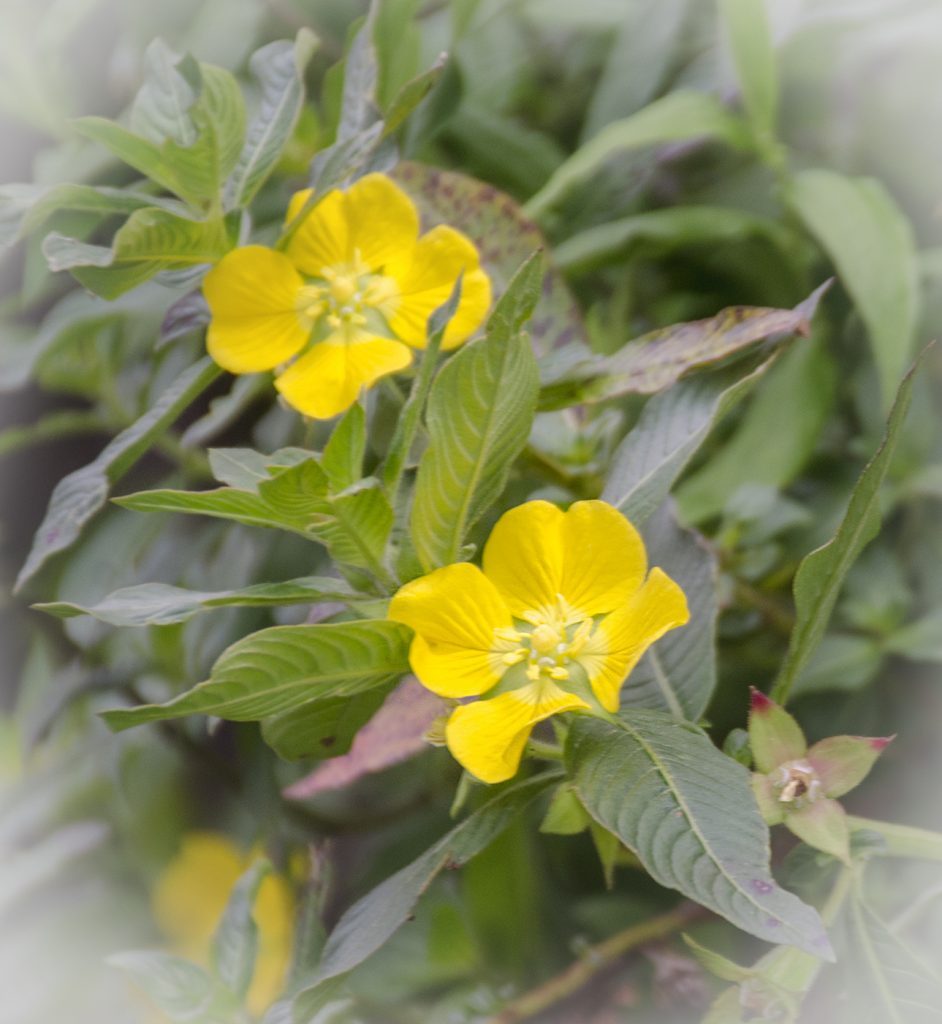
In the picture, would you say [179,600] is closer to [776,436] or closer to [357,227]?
[357,227]

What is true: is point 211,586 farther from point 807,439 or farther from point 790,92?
point 790,92

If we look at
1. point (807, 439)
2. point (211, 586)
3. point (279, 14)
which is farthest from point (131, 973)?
point (279, 14)

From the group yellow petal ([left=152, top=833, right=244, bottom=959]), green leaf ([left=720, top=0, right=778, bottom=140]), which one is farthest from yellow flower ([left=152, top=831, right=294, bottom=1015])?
green leaf ([left=720, top=0, right=778, bottom=140])

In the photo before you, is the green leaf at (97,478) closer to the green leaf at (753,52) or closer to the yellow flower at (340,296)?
the yellow flower at (340,296)

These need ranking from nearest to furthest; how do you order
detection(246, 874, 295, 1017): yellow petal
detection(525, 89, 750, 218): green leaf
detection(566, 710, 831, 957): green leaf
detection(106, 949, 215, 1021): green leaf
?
detection(566, 710, 831, 957): green leaf, detection(106, 949, 215, 1021): green leaf, detection(525, 89, 750, 218): green leaf, detection(246, 874, 295, 1017): yellow petal

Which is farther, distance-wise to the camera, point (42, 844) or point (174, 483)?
point (42, 844)

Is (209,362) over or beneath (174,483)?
over

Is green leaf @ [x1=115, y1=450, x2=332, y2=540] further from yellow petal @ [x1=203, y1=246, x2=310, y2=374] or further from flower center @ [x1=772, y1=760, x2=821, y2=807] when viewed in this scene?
flower center @ [x1=772, y1=760, x2=821, y2=807]
